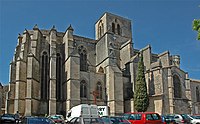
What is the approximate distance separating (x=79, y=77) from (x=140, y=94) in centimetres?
958

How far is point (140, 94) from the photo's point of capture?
35.1 metres

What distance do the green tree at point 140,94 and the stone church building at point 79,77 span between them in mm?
1532

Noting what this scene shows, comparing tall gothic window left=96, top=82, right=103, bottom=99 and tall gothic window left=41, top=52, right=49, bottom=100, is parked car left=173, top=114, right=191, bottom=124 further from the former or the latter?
tall gothic window left=41, top=52, right=49, bottom=100

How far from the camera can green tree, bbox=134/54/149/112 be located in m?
34.7

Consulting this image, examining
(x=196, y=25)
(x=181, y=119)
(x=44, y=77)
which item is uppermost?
(x=196, y=25)

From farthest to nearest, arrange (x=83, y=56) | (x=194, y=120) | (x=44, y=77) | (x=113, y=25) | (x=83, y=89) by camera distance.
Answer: (x=113, y=25), (x=83, y=56), (x=44, y=77), (x=83, y=89), (x=194, y=120)

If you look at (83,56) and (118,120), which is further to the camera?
(83,56)

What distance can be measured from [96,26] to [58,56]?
52.2 ft

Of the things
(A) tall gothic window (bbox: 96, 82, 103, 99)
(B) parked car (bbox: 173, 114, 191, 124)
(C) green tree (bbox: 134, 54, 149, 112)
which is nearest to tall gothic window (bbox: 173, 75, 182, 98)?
(C) green tree (bbox: 134, 54, 149, 112)

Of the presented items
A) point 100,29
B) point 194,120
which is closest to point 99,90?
point 194,120

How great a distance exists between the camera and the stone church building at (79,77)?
107 feet

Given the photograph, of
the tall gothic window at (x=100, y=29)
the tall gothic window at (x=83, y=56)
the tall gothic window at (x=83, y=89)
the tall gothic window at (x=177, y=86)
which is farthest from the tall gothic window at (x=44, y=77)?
the tall gothic window at (x=177, y=86)

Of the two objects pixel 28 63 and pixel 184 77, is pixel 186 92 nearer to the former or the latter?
pixel 184 77

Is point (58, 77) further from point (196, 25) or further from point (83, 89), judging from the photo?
point (196, 25)
